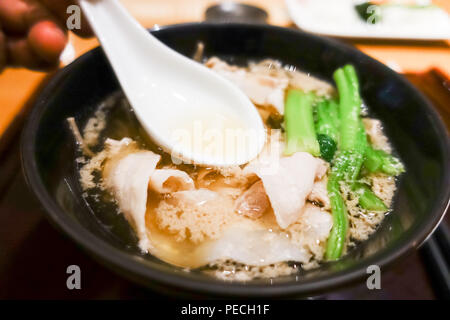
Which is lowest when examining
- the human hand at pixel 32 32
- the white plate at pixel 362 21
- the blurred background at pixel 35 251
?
the blurred background at pixel 35 251

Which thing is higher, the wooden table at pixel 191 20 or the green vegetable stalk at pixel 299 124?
the wooden table at pixel 191 20

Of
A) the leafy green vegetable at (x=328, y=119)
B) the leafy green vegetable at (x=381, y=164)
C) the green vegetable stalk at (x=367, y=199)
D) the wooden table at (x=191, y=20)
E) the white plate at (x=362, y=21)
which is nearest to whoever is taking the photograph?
the green vegetable stalk at (x=367, y=199)

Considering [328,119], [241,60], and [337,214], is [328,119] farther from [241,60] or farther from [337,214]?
[241,60]

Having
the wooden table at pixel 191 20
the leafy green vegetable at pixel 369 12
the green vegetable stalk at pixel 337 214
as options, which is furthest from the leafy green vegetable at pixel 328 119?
the leafy green vegetable at pixel 369 12

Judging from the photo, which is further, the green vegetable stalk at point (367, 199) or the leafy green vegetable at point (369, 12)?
the leafy green vegetable at point (369, 12)

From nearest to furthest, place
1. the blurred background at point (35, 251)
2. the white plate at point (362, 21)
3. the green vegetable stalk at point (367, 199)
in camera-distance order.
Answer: the blurred background at point (35, 251) → the green vegetable stalk at point (367, 199) → the white plate at point (362, 21)

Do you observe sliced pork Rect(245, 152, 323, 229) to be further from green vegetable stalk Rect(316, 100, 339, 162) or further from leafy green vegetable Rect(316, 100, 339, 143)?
leafy green vegetable Rect(316, 100, 339, 143)

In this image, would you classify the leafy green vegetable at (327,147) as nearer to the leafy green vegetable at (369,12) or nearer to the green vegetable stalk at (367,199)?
the green vegetable stalk at (367,199)
